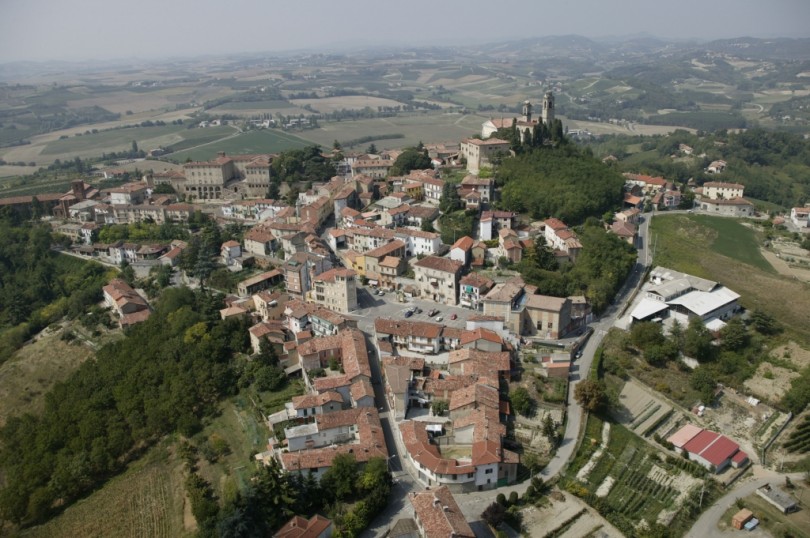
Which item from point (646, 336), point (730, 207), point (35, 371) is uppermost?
point (730, 207)

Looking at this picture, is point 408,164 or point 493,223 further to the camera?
point 408,164

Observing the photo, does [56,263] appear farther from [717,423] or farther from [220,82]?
[220,82]

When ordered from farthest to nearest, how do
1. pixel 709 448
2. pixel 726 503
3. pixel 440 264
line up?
pixel 440 264 < pixel 709 448 < pixel 726 503

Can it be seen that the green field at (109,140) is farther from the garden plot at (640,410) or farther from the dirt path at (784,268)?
the garden plot at (640,410)

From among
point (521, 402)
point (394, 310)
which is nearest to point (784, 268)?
point (521, 402)

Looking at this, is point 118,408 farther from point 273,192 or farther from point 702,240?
point 702,240

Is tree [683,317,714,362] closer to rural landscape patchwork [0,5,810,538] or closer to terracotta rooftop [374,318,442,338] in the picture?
rural landscape patchwork [0,5,810,538]

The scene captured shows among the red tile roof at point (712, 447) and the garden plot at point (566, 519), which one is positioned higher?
the red tile roof at point (712, 447)

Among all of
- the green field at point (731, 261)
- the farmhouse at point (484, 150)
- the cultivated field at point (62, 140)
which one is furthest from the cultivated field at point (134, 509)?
the cultivated field at point (62, 140)

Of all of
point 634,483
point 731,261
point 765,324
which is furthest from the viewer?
point 731,261
